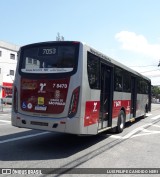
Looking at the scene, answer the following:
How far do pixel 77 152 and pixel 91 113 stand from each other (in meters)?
1.26

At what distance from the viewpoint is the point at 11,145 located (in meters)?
9.21

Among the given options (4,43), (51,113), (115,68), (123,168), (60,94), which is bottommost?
(123,168)

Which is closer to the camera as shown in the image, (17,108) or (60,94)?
(60,94)

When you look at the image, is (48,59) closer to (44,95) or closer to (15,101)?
(44,95)

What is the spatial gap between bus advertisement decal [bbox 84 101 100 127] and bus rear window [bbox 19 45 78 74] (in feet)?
4.20

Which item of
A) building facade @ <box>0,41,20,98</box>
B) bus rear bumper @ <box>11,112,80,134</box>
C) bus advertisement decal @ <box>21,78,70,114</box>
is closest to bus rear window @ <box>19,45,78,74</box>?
bus advertisement decal @ <box>21,78,70,114</box>

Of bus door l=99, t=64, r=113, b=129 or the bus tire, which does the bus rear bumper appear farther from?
the bus tire

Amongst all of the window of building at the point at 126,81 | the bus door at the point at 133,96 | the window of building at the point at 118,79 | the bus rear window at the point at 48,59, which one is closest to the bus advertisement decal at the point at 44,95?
the bus rear window at the point at 48,59

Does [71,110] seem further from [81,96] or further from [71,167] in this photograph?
[71,167]

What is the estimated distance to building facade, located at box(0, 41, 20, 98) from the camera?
47.4 meters

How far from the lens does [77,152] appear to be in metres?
8.55

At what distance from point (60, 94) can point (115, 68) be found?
4.02 m

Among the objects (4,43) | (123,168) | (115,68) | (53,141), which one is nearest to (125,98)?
(115,68)

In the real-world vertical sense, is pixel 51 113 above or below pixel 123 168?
above
